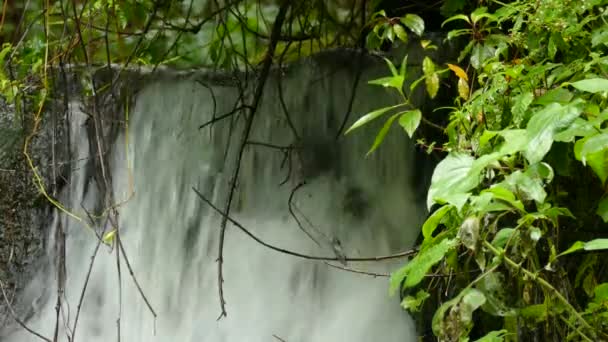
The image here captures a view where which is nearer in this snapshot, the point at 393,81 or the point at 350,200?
the point at 393,81

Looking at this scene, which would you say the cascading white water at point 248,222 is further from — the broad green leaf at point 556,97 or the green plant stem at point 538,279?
the green plant stem at point 538,279

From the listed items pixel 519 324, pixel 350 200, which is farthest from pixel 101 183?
pixel 519 324

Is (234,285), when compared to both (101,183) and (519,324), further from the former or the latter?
(519,324)

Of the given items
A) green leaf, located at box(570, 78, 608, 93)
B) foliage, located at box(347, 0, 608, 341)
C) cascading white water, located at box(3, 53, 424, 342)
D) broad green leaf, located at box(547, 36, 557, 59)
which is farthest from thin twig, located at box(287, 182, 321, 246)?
green leaf, located at box(570, 78, 608, 93)

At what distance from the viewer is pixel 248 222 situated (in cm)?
282

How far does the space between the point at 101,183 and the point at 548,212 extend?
6.22ft

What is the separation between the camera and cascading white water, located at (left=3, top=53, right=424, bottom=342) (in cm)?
266

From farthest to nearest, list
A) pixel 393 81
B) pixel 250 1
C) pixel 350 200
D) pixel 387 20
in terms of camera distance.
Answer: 1. pixel 250 1
2. pixel 350 200
3. pixel 387 20
4. pixel 393 81

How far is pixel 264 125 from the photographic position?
2.88 metres

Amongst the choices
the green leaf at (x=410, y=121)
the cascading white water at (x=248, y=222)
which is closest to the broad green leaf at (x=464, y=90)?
the green leaf at (x=410, y=121)

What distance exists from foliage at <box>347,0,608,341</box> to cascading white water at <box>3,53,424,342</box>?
88 centimetres

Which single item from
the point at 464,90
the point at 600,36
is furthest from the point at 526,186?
the point at 464,90

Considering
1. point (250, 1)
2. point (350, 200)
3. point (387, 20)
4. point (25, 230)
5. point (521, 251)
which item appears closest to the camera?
point (521, 251)

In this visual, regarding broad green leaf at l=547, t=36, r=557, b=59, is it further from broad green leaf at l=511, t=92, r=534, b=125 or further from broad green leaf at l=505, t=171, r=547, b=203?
broad green leaf at l=505, t=171, r=547, b=203
